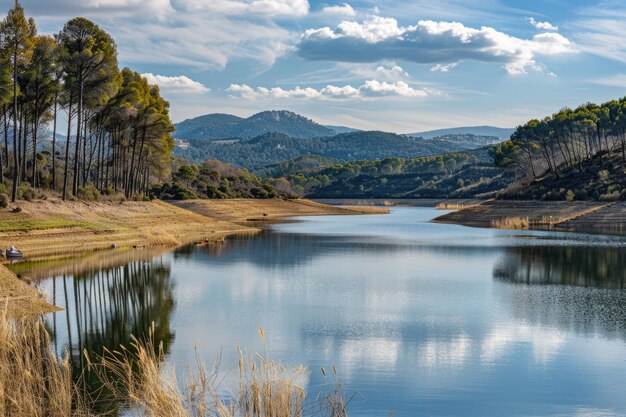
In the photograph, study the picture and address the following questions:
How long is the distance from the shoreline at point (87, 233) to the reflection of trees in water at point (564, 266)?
21944mm

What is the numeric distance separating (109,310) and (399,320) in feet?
33.3

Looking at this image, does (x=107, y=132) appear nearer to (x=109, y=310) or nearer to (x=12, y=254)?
(x=12, y=254)

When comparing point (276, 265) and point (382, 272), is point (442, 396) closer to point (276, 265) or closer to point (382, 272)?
point (382, 272)

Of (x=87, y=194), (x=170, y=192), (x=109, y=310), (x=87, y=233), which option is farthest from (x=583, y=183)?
(x=109, y=310)

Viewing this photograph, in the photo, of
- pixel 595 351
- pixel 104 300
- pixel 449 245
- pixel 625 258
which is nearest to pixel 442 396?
pixel 595 351

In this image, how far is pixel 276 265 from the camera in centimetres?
4200

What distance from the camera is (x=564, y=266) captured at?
1671 inches

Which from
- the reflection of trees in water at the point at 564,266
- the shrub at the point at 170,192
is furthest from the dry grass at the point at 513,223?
the shrub at the point at 170,192

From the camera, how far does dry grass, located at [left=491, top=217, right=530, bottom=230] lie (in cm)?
8331

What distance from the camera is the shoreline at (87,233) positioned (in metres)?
24.9

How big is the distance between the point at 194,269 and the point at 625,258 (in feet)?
89.4

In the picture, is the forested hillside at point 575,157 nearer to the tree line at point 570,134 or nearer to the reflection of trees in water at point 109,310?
the tree line at point 570,134

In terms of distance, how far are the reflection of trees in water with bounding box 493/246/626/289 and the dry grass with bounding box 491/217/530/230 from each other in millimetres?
28130

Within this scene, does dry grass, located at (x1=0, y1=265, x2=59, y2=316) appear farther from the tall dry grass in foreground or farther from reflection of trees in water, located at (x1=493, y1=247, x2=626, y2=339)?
reflection of trees in water, located at (x1=493, y1=247, x2=626, y2=339)
